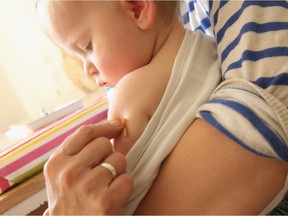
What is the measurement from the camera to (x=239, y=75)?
43cm

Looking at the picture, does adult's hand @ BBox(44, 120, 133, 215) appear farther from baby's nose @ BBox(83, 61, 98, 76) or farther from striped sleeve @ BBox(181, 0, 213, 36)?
striped sleeve @ BBox(181, 0, 213, 36)

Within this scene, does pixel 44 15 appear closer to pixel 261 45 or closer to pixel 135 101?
pixel 135 101

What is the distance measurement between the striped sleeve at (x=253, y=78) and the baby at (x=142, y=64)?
4 centimetres

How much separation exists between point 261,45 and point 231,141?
0.49ft

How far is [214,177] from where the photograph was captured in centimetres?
42

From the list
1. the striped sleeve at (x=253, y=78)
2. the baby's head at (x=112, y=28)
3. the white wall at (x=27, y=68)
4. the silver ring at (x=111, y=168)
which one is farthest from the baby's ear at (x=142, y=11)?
the white wall at (x=27, y=68)

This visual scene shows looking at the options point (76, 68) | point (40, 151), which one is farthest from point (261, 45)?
point (76, 68)

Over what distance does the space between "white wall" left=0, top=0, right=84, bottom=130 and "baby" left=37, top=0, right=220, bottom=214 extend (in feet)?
4.25

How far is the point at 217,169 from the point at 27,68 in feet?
5.88

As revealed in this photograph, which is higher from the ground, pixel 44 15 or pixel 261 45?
pixel 44 15

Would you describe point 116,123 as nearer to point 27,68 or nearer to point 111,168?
point 111,168

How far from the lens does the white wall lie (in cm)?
179

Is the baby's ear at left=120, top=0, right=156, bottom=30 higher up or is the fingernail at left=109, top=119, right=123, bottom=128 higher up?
the baby's ear at left=120, top=0, right=156, bottom=30

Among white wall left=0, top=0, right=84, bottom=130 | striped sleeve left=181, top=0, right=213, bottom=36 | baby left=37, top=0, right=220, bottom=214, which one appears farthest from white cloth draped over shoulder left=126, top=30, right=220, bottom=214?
white wall left=0, top=0, right=84, bottom=130
